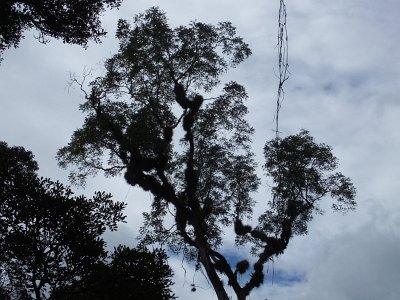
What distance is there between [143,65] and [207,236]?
8797mm

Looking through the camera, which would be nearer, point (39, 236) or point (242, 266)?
point (39, 236)

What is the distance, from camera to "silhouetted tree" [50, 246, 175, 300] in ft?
33.1

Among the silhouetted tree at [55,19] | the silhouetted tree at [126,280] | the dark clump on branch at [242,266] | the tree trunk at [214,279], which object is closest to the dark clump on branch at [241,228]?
the dark clump on branch at [242,266]

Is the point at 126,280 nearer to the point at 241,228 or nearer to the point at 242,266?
the point at 242,266

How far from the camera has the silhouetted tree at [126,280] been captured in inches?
397

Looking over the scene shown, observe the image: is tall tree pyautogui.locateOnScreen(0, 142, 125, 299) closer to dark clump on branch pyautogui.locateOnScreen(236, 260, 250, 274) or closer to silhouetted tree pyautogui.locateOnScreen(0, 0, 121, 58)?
silhouetted tree pyautogui.locateOnScreen(0, 0, 121, 58)

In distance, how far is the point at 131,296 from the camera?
35.6 feet

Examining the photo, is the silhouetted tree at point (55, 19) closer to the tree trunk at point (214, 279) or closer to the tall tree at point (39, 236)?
the tall tree at point (39, 236)

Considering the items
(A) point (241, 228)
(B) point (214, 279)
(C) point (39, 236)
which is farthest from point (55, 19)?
(A) point (241, 228)

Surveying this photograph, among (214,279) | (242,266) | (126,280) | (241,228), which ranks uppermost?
(241,228)

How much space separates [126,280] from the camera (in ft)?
35.8

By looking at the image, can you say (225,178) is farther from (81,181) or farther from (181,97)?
(81,181)

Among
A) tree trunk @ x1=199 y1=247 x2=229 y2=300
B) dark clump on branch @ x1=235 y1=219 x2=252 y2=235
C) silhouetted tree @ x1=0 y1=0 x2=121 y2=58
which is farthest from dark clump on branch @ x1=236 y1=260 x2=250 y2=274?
silhouetted tree @ x1=0 y1=0 x2=121 y2=58

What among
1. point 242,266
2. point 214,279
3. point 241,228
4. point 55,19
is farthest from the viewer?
point 241,228
